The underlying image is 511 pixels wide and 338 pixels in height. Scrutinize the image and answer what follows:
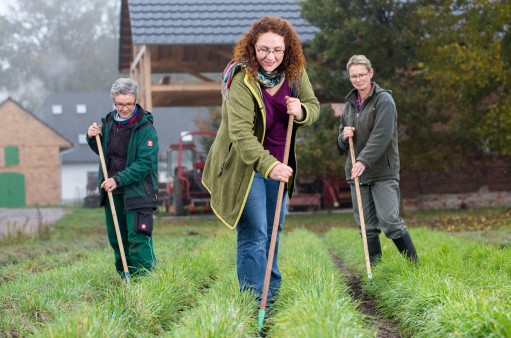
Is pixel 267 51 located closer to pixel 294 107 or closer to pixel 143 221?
pixel 294 107

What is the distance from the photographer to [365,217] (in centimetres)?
744

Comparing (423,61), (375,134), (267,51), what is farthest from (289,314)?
(423,61)

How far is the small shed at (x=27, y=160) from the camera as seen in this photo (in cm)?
4544

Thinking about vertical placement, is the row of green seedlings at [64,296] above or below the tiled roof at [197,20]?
below

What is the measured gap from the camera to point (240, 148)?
5203mm

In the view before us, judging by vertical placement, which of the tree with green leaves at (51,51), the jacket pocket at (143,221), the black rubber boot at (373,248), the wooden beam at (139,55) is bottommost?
the black rubber boot at (373,248)

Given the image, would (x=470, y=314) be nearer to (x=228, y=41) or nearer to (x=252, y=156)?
(x=252, y=156)

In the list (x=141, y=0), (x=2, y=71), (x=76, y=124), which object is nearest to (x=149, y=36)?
(x=141, y=0)

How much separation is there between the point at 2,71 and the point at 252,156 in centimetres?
7106

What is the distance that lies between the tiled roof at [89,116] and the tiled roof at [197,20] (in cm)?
3290

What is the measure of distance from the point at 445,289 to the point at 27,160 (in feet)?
141

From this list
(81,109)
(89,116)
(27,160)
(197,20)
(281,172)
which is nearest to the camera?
(281,172)

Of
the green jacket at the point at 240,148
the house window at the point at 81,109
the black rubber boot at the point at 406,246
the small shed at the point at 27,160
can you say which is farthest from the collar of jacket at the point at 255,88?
the house window at the point at 81,109

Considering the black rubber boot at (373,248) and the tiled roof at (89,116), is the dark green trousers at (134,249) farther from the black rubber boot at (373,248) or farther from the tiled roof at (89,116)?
the tiled roof at (89,116)
